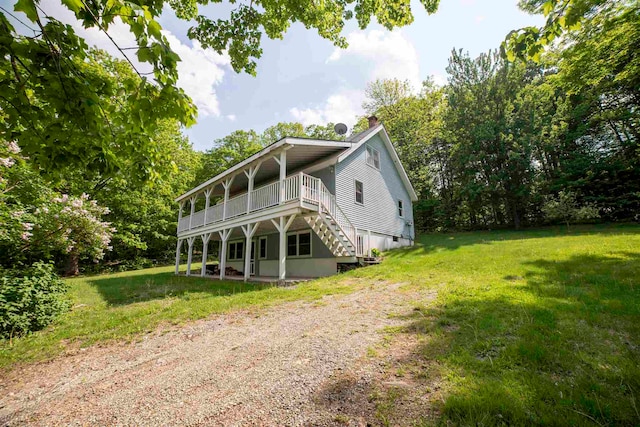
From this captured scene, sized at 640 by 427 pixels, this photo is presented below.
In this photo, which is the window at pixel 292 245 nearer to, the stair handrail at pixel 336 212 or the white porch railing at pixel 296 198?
the white porch railing at pixel 296 198

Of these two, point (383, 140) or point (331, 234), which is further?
point (383, 140)

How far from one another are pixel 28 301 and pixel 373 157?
15.0 metres

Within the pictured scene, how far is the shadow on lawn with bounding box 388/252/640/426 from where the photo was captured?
2381 millimetres

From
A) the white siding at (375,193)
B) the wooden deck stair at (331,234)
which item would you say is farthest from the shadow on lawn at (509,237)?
the wooden deck stair at (331,234)

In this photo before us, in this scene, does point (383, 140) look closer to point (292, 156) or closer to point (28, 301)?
point (292, 156)

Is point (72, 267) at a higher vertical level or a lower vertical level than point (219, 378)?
higher

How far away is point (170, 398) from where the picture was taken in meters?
3.13

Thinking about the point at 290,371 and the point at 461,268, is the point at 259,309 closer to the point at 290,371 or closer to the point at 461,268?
the point at 290,371

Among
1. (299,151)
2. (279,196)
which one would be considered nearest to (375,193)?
(299,151)

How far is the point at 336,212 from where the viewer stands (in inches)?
478

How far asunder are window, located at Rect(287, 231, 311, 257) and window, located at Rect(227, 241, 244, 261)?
5.60 meters

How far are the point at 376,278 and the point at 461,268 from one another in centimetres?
267

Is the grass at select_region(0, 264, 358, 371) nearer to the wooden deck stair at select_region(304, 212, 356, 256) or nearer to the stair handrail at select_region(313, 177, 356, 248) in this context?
the wooden deck stair at select_region(304, 212, 356, 256)

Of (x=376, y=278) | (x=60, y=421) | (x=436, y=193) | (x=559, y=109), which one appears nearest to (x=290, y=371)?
(x=60, y=421)
